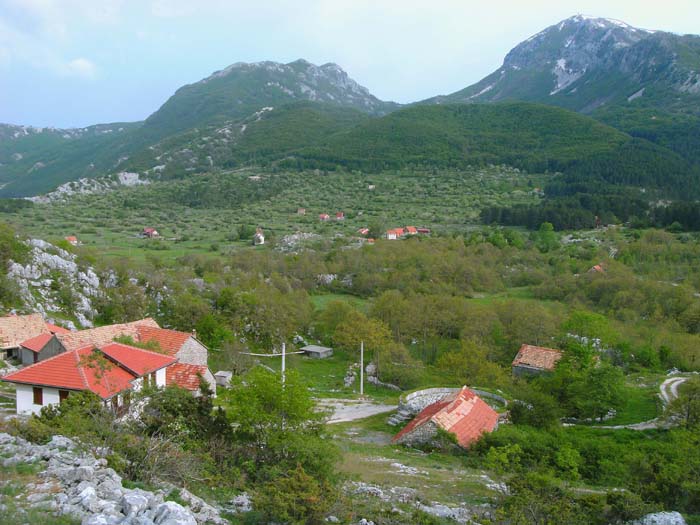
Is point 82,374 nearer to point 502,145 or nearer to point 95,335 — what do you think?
point 95,335

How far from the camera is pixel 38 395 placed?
18.6 m

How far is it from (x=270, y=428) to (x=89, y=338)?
1239 cm

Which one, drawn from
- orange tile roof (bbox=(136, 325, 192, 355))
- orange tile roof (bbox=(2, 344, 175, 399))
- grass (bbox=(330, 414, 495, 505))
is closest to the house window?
orange tile roof (bbox=(2, 344, 175, 399))

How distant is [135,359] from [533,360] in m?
23.2

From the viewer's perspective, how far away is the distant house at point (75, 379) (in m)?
18.2

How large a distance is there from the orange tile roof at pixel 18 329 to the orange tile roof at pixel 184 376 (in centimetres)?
823

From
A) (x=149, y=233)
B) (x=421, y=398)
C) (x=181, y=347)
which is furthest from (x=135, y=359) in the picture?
(x=149, y=233)

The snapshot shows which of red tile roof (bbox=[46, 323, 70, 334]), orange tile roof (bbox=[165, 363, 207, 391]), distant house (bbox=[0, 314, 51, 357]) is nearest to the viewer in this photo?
orange tile roof (bbox=[165, 363, 207, 391])

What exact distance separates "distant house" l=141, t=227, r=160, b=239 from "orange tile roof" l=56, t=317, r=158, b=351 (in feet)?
185

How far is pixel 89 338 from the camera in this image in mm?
24516

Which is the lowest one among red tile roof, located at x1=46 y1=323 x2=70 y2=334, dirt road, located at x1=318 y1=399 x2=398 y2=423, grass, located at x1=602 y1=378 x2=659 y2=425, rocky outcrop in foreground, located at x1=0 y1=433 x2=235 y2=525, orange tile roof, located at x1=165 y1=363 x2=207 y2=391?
grass, located at x1=602 y1=378 x2=659 y2=425

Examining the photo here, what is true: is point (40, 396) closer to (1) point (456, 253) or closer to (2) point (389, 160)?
(1) point (456, 253)

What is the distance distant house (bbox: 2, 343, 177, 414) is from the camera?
18219 millimetres

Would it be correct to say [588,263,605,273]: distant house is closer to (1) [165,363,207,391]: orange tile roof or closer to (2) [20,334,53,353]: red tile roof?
(1) [165,363,207,391]: orange tile roof
